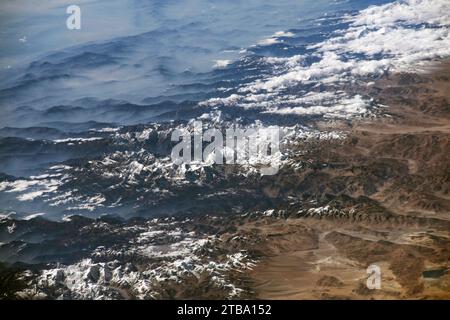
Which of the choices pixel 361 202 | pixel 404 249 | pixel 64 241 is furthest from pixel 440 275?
pixel 64 241

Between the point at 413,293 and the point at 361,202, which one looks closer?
the point at 413,293

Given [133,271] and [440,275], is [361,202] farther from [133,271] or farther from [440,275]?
[133,271]

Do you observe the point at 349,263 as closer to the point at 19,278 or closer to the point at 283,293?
the point at 283,293

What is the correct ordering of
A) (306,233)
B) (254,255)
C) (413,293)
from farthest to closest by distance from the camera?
(306,233), (254,255), (413,293)
